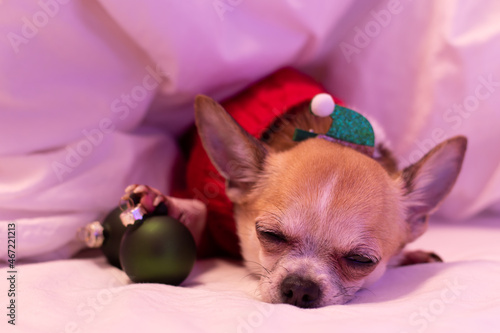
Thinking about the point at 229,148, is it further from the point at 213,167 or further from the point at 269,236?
the point at 269,236

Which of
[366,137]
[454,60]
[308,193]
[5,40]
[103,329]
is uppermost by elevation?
[5,40]

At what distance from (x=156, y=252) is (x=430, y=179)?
3.62 feet

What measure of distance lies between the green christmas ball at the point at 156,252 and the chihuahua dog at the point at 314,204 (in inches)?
5.3

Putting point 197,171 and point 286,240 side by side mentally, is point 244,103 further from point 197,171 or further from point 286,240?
point 286,240

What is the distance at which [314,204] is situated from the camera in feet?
4.89

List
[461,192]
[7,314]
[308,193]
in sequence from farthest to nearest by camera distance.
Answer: [461,192] → [308,193] → [7,314]

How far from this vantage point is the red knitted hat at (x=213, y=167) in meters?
1.98

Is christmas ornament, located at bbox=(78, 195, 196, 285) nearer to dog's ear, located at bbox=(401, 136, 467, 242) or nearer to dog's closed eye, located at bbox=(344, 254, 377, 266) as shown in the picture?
dog's closed eye, located at bbox=(344, 254, 377, 266)

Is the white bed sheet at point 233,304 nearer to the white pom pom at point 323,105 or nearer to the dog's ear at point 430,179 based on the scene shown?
the dog's ear at point 430,179

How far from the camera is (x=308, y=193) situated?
152 cm

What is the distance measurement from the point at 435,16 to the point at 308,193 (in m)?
1.45

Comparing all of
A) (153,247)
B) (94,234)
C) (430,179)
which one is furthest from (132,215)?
(430,179)

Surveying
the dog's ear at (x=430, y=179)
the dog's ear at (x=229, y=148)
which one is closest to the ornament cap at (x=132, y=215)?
the dog's ear at (x=229, y=148)

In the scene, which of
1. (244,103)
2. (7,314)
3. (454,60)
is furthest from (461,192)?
(7,314)
